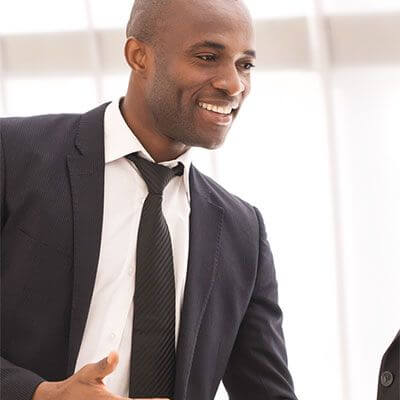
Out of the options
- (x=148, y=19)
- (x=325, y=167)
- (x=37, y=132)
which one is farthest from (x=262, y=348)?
(x=325, y=167)

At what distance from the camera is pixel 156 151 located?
3822 millimetres

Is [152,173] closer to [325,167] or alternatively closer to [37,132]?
[37,132]

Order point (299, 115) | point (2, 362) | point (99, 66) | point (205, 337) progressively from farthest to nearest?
point (99, 66) → point (299, 115) → point (205, 337) → point (2, 362)

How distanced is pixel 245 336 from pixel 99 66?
5.18 m

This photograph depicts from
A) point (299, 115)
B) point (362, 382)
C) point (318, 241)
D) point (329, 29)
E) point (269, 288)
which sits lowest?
point (362, 382)

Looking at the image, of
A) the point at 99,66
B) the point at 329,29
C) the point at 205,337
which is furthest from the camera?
the point at 99,66

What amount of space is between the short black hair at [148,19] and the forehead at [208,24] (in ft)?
0.15

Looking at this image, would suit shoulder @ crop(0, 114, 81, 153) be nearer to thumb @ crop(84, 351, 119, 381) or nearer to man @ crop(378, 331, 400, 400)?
thumb @ crop(84, 351, 119, 381)

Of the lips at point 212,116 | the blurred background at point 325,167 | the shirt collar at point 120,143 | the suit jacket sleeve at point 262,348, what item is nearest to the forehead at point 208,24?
the lips at point 212,116

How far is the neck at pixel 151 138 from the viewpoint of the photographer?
3.81 meters

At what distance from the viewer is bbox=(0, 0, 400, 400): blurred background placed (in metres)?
6.77

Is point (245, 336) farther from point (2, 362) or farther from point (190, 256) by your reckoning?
point (2, 362)

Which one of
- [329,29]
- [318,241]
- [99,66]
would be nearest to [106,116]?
[329,29]

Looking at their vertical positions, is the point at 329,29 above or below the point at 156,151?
above
